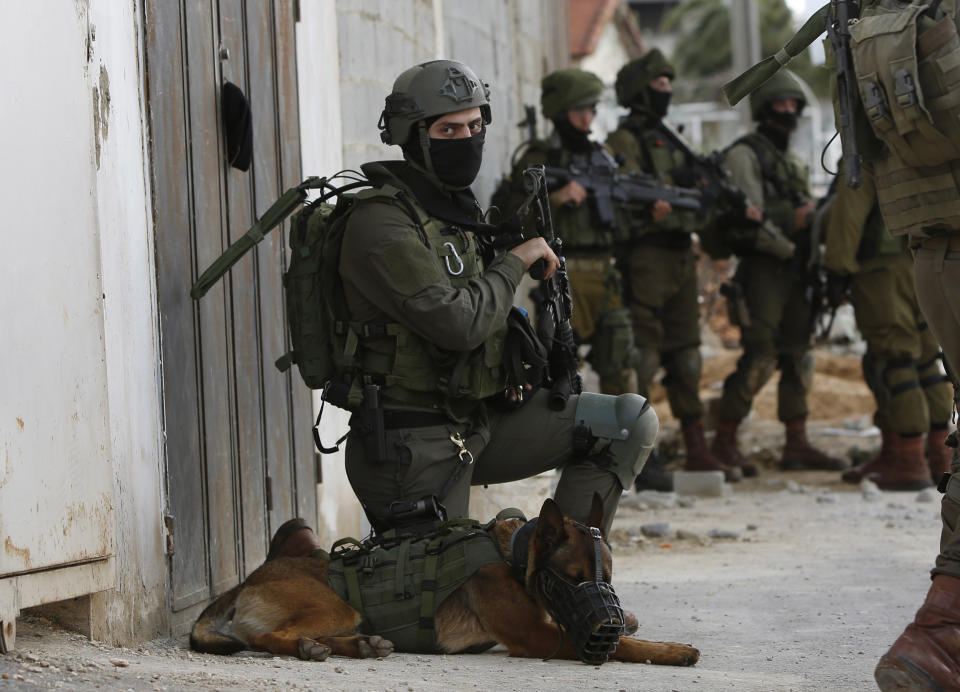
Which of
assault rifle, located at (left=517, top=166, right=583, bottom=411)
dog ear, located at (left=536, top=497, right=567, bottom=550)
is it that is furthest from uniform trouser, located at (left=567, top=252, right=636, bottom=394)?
dog ear, located at (left=536, top=497, right=567, bottom=550)

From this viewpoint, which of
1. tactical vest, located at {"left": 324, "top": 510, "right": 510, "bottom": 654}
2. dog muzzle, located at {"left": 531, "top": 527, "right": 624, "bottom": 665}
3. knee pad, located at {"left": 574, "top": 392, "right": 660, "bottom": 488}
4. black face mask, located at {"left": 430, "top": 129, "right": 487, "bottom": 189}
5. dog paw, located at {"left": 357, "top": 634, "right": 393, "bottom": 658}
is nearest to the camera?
dog muzzle, located at {"left": 531, "top": 527, "right": 624, "bottom": 665}

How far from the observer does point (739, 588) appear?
5391 mm

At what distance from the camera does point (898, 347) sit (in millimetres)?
8789

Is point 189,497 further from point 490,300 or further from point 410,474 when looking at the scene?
point 490,300

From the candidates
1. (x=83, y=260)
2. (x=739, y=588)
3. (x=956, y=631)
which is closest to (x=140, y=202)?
(x=83, y=260)

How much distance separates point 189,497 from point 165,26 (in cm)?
141

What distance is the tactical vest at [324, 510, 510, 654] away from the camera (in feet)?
12.0

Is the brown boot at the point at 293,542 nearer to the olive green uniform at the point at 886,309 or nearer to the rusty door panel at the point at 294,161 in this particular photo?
the rusty door panel at the point at 294,161

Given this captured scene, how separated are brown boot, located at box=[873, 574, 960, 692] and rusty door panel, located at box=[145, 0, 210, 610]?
199 cm

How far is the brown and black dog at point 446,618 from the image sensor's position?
3512 mm

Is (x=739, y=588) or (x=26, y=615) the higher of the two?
(x=26, y=615)

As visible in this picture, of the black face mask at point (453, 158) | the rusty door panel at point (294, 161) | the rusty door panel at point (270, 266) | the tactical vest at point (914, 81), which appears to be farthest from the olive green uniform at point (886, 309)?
the tactical vest at point (914, 81)

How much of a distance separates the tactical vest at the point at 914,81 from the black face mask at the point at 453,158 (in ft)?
4.08

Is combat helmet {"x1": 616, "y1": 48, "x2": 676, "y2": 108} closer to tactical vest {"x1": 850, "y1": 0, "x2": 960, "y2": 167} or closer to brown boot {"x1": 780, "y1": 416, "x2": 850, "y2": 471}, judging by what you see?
brown boot {"x1": 780, "y1": 416, "x2": 850, "y2": 471}
